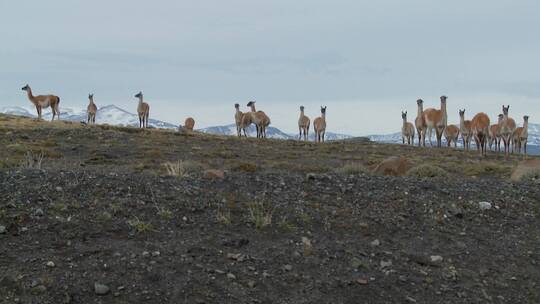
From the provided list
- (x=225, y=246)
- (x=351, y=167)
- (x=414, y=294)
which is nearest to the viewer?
(x=414, y=294)

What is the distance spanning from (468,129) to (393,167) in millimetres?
31481

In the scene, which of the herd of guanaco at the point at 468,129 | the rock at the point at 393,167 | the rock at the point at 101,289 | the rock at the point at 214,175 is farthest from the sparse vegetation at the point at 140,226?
the herd of guanaco at the point at 468,129

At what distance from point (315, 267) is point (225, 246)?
3.85 ft

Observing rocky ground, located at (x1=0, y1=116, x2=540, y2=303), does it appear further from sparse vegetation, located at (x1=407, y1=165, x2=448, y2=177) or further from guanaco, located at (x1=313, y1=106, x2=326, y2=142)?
guanaco, located at (x1=313, y1=106, x2=326, y2=142)

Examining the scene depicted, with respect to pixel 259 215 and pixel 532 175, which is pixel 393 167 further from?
pixel 259 215

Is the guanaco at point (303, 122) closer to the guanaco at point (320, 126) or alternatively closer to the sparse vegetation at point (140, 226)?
the guanaco at point (320, 126)

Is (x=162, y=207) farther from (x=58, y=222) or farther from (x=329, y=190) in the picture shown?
(x=329, y=190)

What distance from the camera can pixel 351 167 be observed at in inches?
577

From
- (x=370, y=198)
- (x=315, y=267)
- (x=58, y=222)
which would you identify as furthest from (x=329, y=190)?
(x=58, y=222)

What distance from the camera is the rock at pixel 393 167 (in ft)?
47.3

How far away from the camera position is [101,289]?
20.6 feet

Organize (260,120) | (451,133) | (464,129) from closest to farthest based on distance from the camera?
1. (464,129)
2. (260,120)
3. (451,133)

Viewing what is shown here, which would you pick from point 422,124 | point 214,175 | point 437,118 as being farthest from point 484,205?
point 422,124

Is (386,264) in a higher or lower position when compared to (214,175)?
lower
